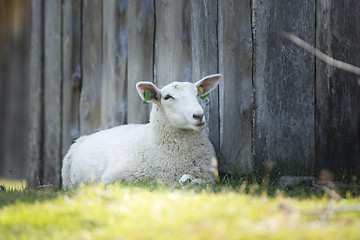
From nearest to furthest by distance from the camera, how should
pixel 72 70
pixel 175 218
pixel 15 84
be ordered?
pixel 175 218 < pixel 72 70 < pixel 15 84

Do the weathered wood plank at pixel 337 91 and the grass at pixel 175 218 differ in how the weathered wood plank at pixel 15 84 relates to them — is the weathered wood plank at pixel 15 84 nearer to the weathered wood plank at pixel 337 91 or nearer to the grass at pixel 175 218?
the grass at pixel 175 218

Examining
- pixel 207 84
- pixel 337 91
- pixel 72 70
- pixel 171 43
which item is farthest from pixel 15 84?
pixel 337 91

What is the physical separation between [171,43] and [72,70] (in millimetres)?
2209

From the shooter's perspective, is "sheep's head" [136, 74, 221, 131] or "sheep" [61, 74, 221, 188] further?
"sheep" [61, 74, 221, 188]

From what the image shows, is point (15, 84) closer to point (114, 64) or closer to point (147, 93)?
point (114, 64)

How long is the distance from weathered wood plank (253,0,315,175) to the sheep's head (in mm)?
584

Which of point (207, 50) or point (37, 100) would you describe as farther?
point (37, 100)

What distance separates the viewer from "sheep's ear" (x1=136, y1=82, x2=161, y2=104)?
4.17 m

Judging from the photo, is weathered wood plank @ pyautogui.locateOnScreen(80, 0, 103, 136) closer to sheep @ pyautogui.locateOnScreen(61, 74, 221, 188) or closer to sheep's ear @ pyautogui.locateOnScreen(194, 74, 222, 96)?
sheep @ pyautogui.locateOnScreen(61, 74, 221, 188)

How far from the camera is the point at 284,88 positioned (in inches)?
157

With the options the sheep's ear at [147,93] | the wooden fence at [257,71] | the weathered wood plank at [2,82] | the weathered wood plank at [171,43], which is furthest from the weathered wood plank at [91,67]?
the weathered wood plank at [2,82]

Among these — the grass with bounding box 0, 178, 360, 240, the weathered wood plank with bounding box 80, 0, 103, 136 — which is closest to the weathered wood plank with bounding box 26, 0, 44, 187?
the weathered wood plank with bounding box 80, 0, 103, 136

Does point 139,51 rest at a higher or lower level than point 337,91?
higher

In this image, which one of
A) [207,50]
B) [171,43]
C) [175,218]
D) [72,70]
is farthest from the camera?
[72,70]
